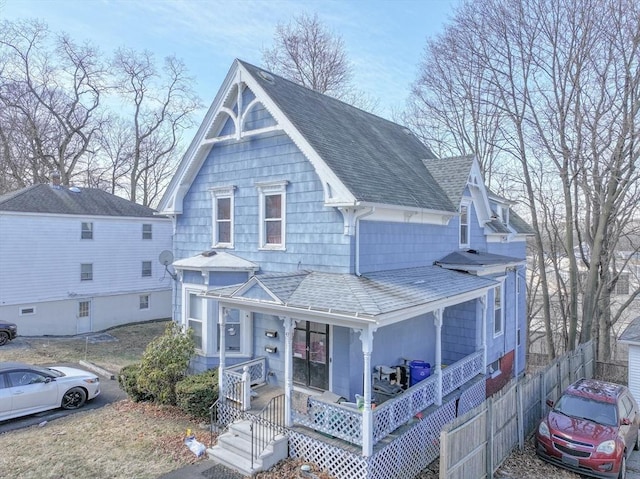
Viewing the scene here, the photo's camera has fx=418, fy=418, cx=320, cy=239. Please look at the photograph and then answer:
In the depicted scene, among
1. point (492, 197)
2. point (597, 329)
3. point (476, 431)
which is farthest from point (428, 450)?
point (597, 329)

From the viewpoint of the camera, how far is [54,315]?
2506 cm

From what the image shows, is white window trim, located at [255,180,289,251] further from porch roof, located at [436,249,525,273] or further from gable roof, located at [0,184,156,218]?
gable roof, located at [0,184,156,218]

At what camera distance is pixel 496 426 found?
10438 millimetres

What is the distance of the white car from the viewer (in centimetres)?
1148

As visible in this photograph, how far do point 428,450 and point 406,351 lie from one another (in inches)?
136

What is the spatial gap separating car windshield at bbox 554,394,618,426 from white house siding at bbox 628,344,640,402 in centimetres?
548

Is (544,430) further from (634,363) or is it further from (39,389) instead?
(39,389)

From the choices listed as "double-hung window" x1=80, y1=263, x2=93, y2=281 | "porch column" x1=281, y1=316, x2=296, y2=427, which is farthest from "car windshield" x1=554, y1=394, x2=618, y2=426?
"double-hung window" x1=80, y1=263, x2=93, y2=281

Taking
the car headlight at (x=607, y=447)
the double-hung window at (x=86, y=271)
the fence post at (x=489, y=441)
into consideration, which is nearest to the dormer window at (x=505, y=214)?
the car headlight at (x=607, y=447)

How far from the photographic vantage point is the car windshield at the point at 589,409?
427 inches

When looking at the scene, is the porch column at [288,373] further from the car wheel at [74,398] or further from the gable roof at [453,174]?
the gable roof at [453,174]

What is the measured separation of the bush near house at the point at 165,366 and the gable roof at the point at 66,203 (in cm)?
1618

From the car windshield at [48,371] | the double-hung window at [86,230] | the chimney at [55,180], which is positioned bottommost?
the car windshield at [48,371]

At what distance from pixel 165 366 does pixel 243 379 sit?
2.70m
